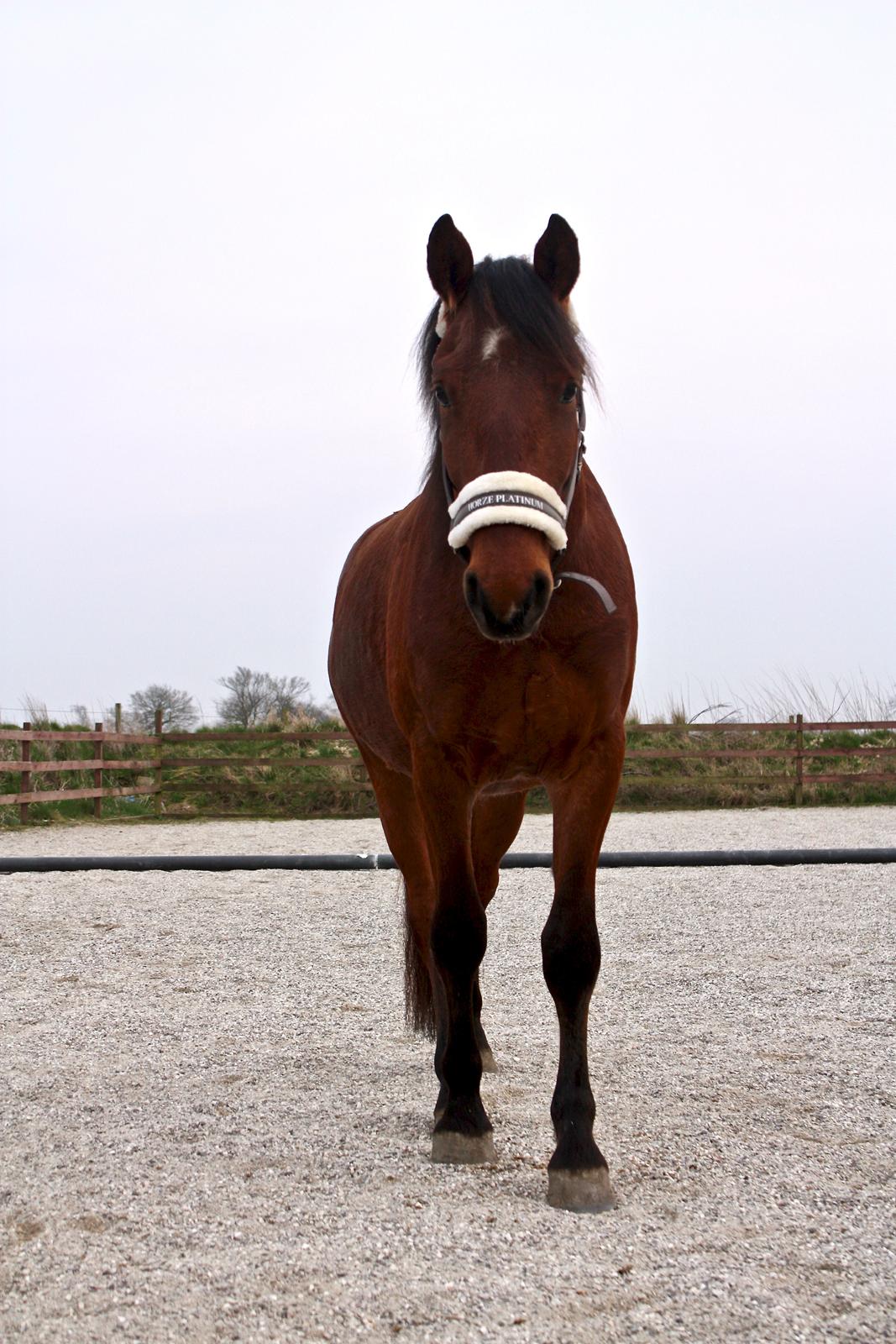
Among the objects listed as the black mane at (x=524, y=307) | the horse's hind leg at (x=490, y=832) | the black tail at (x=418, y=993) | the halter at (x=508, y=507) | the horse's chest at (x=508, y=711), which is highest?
the black mane at (x=524, y=307)

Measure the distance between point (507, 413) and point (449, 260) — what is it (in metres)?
0.56

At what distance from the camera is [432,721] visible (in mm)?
3029

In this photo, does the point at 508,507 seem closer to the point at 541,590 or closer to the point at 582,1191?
the point at 541,590

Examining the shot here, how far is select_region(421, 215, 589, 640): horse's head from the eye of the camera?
250 centimetres

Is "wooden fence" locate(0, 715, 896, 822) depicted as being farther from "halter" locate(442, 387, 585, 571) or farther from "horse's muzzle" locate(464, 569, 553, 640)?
"horse's muzzle" locate(464, 569, 553, 640)

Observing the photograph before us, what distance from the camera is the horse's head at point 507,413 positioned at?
8.19 ft

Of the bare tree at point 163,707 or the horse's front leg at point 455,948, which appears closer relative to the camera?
the horse's front leg at point 455,948

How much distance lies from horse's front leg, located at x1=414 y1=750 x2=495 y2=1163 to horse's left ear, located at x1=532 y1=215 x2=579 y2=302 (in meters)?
1.29

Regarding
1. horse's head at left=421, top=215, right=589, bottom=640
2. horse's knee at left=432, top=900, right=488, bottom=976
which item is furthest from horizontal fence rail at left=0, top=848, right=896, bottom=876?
horse's head at left=421, top=215, right=589, bottom=640

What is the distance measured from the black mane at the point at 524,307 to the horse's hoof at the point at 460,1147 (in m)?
1.99

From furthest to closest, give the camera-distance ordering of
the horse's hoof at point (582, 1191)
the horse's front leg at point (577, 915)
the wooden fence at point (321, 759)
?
1. the wooden fence at point (321, 759)
2. the horse's front leg at point (577, 915)
3. the horse's hoof at point (582, 1191)

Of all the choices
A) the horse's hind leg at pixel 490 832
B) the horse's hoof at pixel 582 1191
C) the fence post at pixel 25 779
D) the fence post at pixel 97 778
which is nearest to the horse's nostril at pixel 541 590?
the horse's hoof at pixel 582 1191

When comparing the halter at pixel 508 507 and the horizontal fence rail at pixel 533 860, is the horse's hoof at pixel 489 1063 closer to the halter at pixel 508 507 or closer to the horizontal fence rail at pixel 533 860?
the halter at pixel 508 507

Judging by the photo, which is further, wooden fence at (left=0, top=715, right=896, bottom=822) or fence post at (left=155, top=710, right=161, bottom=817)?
fence post at (left=155, top=710, right=161, bottom=817)
